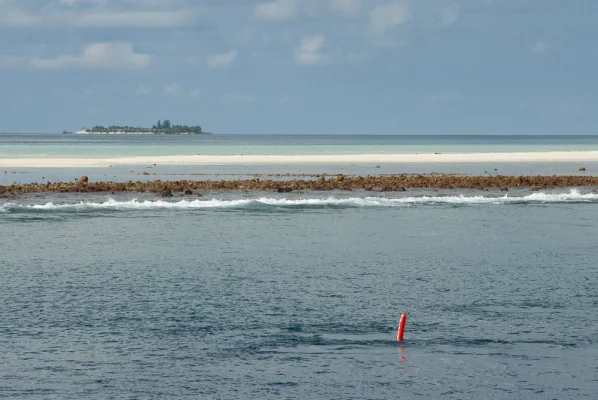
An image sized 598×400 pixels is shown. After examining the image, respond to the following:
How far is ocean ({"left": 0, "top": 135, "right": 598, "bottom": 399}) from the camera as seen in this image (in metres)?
17.8

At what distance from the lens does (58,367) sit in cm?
1852

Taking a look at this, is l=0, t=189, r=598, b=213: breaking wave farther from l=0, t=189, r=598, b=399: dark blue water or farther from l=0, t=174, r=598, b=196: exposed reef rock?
l=0, t=189, r=598, b=399: dark blue water

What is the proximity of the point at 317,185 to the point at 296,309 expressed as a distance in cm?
4219

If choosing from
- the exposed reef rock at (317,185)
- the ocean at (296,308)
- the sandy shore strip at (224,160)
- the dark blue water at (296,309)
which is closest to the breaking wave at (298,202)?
the exposed reef rock at (317,185)

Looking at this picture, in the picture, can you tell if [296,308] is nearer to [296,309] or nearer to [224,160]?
[296,309]

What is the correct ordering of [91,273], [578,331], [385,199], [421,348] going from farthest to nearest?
[385,199] < [91,273] < [578,331] < [421,348]

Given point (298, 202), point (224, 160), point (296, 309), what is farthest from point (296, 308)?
point (224, 160)

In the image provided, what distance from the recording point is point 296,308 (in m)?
24.1

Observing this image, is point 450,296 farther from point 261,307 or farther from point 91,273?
point 91,273

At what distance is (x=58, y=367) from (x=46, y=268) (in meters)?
13.1

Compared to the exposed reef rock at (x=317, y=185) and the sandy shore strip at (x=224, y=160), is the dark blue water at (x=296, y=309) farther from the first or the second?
the sandy shore strip at (x=224, y=160)

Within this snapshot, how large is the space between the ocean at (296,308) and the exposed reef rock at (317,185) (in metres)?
15.0

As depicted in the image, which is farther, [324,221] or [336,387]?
[324,221]

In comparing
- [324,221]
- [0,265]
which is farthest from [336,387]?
[324,221]
